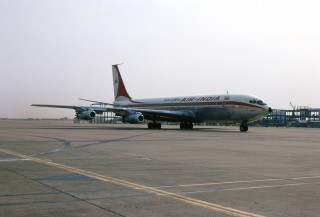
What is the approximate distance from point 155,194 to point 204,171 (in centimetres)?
369

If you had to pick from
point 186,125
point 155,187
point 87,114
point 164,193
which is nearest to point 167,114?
point 186,125

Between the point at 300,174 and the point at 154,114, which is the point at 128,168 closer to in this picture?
the point at 300,174

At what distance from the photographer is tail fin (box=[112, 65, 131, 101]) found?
201ft

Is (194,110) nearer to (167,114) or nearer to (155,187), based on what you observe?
Answer: (167,114)

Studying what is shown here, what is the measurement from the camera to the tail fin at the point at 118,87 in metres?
61.3

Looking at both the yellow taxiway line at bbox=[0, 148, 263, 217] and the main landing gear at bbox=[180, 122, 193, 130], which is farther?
the main landing gear at bbox=[180, 122, 193, 130]

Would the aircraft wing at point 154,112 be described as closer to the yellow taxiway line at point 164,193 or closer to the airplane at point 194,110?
the airplane at point 194,110

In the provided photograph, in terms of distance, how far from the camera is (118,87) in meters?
62.8

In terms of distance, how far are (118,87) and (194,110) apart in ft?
61.8

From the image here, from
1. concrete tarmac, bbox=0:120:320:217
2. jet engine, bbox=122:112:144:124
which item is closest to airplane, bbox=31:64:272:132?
jet engine, bbox=122:112:144:124

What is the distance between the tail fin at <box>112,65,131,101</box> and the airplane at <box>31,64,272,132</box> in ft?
14.3

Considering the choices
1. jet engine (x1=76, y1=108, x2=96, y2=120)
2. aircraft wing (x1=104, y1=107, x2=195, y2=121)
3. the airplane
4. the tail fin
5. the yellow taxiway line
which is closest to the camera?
the yellow taxiway line

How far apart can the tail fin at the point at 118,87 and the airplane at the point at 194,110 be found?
4345 mm

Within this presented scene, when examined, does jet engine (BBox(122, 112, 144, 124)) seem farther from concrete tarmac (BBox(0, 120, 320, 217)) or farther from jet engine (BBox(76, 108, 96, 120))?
concrete tarmac (BBox(0, 120, 320, 217))
